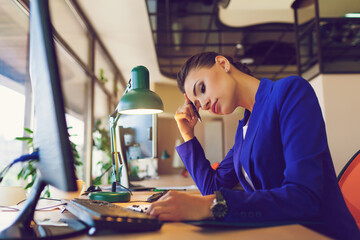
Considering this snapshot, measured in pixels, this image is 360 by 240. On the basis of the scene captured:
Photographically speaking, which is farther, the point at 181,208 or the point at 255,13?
the point at 255,13

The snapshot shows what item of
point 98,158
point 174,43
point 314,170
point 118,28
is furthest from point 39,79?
point 174,43

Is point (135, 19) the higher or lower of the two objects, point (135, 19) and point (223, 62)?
the higher

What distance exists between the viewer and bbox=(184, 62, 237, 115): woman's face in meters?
1.13

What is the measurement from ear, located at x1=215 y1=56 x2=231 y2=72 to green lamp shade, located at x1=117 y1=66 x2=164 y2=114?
364 millimetres

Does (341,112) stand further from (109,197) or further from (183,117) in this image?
(109,197)

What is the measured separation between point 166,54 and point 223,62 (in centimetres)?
599

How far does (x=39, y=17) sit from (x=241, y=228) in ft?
2.02

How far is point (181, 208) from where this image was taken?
2.17ft

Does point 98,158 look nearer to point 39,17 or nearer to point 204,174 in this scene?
point 204,174

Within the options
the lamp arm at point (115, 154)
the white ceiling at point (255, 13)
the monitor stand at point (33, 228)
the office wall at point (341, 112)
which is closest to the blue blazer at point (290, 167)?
the monitor stand at point (33, 228)

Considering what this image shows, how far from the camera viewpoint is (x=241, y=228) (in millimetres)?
608

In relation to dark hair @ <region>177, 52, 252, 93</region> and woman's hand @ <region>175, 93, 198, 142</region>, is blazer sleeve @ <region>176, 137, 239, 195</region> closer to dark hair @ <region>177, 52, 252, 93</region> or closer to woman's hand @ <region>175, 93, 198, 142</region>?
woman's hand @ <region>175, 93, 198, 142</region>

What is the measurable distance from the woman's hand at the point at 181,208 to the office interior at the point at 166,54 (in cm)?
30

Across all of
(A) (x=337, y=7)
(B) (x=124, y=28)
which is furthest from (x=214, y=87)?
(B) (x=124, y=28)
